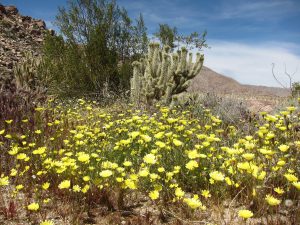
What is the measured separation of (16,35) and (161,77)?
15.8 meters

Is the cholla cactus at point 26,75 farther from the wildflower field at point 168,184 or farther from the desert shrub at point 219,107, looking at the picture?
the wildflower field at point 168,184

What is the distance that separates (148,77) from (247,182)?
21.1 feet

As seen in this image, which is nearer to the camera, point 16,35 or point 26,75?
point 26,75

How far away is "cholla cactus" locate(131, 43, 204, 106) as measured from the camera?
29.7 ft

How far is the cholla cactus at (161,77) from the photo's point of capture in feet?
29.7

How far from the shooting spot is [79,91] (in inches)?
445

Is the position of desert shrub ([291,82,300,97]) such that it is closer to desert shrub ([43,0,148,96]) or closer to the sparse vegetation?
the sparse vegetation

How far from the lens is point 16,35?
823 inches

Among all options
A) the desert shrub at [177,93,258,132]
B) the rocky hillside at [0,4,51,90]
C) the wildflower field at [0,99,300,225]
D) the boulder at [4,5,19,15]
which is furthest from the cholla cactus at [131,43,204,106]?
the boulder at [4,5,19,15]

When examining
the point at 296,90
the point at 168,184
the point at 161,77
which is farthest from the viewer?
the point at 296,90

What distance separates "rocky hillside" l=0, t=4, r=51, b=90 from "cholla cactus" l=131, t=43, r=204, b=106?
23.8 ft

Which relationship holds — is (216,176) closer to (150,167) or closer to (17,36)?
(150,167)

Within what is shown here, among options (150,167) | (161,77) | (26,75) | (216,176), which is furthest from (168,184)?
(26,75)

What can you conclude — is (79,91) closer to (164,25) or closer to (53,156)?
(53,156)
